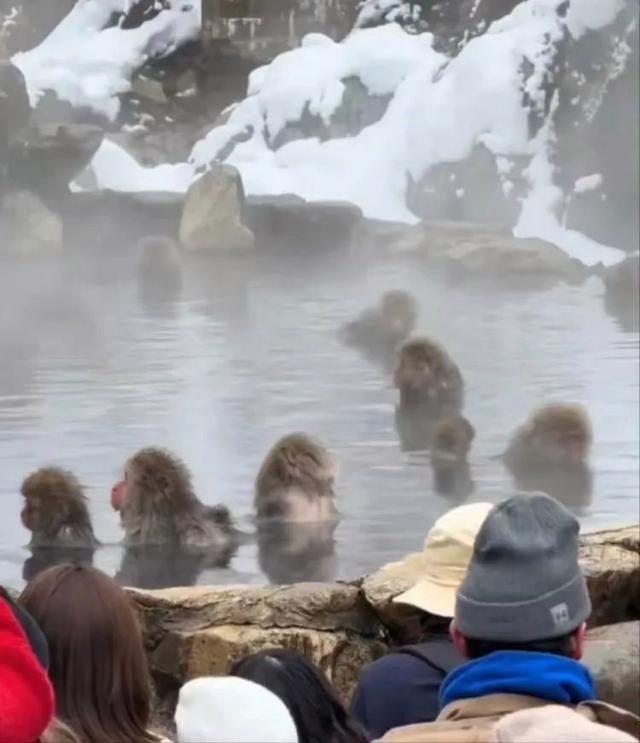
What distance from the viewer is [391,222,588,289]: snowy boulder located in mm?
6309

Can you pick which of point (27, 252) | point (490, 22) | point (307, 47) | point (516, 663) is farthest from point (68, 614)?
point (490, 22)

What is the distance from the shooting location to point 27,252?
5.45m

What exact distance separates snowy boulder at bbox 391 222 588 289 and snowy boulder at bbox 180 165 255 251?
0.67 m

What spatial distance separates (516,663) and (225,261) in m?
4.00

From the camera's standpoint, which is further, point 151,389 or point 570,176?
point 570,176

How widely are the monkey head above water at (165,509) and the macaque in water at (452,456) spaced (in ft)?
3.07

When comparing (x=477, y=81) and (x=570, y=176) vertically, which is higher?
(x=477, y=81)

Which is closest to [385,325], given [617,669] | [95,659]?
[617,669]

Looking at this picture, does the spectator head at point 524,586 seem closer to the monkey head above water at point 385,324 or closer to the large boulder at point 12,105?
the large boulder at point 12,105

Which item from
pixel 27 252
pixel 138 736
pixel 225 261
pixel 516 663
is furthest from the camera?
pixel 225 261

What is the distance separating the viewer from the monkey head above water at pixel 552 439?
20.4 ft

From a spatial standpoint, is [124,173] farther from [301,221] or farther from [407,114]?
[407,114]

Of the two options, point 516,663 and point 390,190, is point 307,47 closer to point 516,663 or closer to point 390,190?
point 390,190

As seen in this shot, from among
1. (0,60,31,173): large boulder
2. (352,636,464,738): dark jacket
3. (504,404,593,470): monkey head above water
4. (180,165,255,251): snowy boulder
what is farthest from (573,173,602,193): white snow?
(352,636,464,738): dark jacket
